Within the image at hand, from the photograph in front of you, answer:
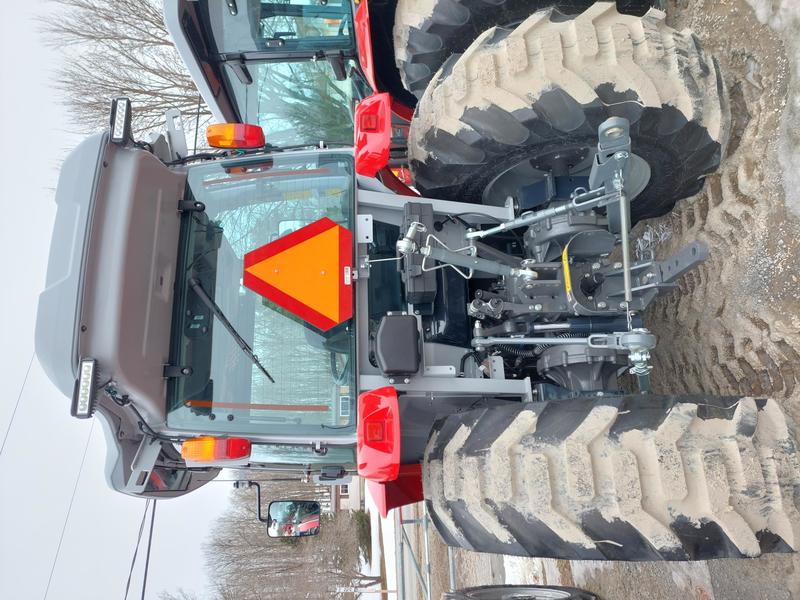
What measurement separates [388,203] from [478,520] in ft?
4.75

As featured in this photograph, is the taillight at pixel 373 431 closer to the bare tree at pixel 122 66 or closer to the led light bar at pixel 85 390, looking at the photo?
the led light bar at pixel 85 390

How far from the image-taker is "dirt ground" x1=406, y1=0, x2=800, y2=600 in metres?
2.23

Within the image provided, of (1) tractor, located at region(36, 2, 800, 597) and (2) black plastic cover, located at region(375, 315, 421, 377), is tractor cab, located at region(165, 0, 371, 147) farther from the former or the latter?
(2) black plastic cover, located at region(375, 315, 421, 377)

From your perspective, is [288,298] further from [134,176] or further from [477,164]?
[477,164]

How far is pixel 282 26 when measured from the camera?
323 centimetres

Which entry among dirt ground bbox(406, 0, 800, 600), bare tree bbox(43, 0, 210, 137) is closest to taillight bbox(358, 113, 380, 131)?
dirt ground bbox(406, 0, 800, 600)

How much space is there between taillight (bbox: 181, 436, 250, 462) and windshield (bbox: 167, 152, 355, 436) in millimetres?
160

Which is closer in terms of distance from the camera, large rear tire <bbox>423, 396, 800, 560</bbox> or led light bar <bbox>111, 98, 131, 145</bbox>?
large rear tire <bbox>423, 396, 800, 560</bbox>

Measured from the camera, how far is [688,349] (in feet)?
8.92

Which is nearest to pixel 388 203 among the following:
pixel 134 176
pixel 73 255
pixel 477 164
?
pixel 477 164

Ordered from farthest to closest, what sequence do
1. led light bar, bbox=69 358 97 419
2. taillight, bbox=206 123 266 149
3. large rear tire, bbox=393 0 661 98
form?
taillight, bbox=206 123 266 149 < large rear tire, bbox=393 0 661 98 < led light bar, bbox=69 358 97 419

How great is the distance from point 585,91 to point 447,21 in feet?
3.13

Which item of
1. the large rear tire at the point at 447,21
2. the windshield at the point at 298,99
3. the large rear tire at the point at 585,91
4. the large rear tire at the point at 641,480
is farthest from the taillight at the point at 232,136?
the large rear tire at the point at 641,480

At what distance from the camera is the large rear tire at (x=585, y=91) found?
208 cm
